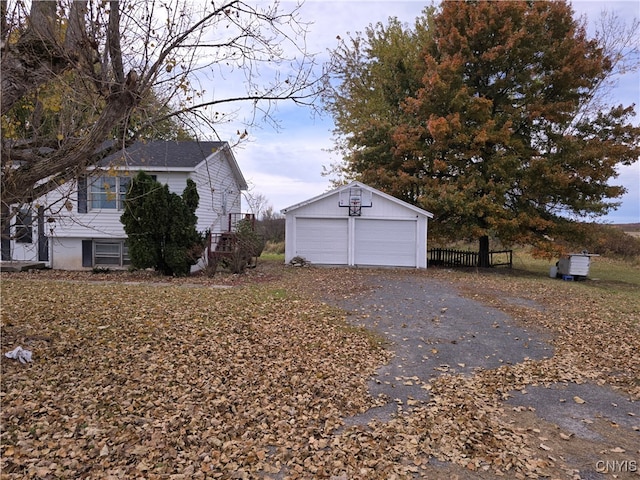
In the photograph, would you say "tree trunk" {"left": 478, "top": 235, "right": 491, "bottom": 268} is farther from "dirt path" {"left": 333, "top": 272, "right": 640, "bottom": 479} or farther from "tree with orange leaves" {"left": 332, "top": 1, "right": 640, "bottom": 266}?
"dirt path" {"left": 333, "top": 272, "right": 640, "bottom": 479}

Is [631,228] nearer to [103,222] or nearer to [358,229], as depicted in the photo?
[358,229]

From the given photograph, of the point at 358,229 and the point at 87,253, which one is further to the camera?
the point at 358,229

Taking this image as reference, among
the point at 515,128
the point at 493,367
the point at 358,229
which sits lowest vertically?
the point at 493,367

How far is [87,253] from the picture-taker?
1483cm

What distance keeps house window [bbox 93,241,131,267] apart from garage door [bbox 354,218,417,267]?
331 inches

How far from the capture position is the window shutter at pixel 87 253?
48.5ft

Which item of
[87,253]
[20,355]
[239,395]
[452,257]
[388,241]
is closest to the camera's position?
[239,395]

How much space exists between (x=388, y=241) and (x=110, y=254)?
33.2 feet

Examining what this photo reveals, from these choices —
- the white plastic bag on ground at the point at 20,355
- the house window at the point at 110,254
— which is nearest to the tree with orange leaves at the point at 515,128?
the house window at the point at 110,254

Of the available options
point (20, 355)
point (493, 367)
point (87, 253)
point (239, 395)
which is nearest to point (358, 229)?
point (87, 253)

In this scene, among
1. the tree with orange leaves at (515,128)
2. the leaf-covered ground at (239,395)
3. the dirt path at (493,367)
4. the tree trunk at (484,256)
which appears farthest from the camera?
the tree trunk at (484,256)

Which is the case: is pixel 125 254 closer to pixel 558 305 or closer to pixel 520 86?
pixel 558 305

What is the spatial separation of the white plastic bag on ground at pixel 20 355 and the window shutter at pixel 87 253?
11.1m

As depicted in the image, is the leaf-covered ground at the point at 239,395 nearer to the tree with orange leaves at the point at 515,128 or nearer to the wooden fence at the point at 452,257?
the tree with orange leaves at the point at 515,128
